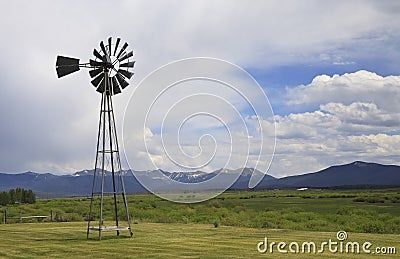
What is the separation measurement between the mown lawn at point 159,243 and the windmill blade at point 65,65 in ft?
22.0

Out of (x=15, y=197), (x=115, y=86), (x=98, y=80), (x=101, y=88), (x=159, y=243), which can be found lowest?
(x=15, y=197)

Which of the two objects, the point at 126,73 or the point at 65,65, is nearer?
the point at 65,65

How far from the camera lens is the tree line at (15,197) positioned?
236 feet

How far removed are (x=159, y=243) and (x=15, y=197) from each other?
59692mm

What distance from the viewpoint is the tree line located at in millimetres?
71812

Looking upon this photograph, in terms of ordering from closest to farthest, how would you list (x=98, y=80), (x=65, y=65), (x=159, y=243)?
(x=159, y=243) → (x=65, y=65) → (x=98, y=80)

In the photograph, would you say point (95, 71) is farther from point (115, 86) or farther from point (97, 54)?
point (115, 86)

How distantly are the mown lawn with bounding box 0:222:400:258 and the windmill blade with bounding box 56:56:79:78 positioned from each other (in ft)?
22.0

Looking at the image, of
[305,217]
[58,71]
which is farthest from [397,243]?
[305,217]

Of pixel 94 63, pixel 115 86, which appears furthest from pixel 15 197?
pixel 94 63

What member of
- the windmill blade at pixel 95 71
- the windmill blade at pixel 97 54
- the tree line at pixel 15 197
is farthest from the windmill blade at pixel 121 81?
the tree line at pixel 15 197

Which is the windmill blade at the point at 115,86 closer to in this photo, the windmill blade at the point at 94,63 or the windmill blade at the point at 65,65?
the windmill blade at the point at 94,63

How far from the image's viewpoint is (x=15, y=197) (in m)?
74.4

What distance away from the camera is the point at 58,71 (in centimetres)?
2188
